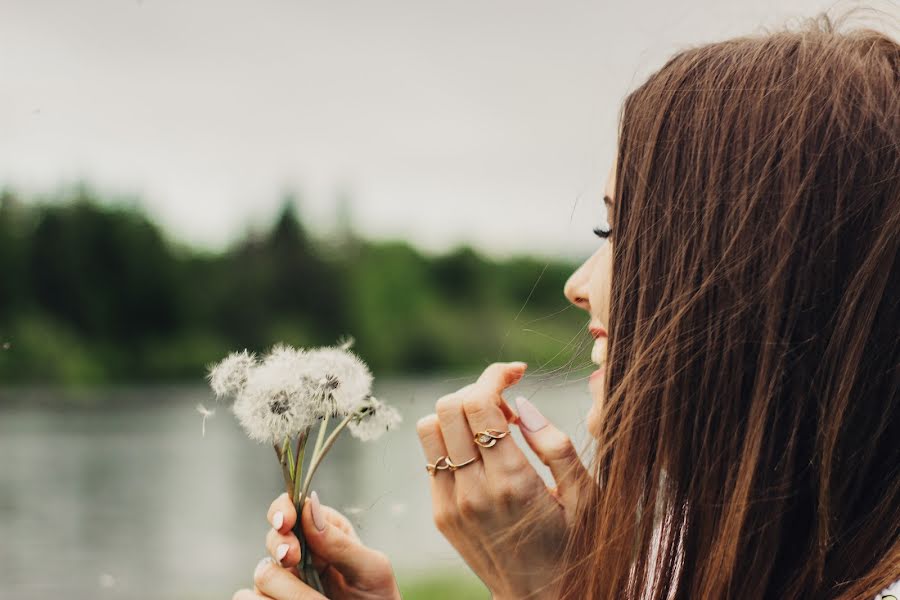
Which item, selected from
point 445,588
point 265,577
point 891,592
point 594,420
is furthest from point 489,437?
point 445,588

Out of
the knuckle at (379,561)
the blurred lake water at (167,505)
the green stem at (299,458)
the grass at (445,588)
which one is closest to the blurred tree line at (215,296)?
the blurred lake water at (167,505)

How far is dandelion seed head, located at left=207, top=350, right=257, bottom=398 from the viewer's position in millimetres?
1856

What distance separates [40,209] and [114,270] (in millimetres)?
6098

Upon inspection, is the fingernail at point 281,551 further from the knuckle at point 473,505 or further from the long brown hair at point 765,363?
the long brown hair at point 765,363

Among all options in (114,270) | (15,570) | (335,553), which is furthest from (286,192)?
(335,553)

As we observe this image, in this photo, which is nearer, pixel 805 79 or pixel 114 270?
pixel 805 79

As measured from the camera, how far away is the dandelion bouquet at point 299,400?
1769mm

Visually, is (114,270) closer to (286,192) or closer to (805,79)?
(286,192)

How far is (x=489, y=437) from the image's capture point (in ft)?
6.00

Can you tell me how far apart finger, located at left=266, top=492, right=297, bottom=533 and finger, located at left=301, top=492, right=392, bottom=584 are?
0.04 m

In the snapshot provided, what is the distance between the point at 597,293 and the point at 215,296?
54.4m

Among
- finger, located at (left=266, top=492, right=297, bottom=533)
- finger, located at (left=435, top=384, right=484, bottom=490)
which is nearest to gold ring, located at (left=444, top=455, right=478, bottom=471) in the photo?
finger, located at (left=435, top=384, right=484, bottom=490)

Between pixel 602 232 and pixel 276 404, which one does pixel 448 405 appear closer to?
pixel 276 404

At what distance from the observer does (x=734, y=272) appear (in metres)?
1.71
